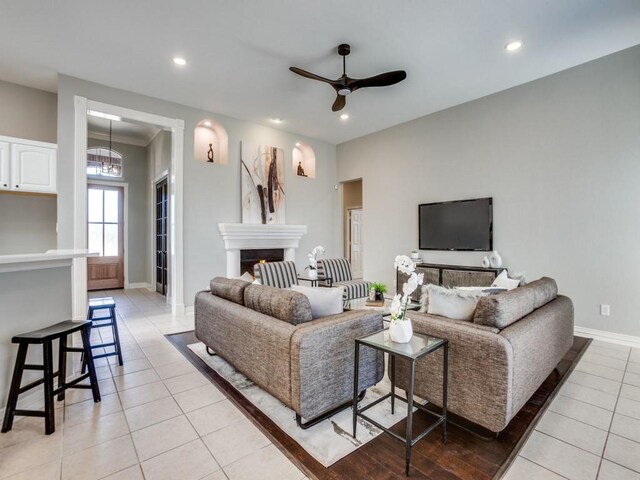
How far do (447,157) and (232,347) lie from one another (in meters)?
4.45

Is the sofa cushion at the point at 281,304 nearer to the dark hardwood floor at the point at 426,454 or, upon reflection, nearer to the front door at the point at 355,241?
the dark hardwood floor at the point at 426,454

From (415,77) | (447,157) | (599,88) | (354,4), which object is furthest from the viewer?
(447,157)

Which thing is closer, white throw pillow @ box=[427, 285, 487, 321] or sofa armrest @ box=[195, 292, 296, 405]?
sofa armrest @ box=[195, 292, 296, 405]

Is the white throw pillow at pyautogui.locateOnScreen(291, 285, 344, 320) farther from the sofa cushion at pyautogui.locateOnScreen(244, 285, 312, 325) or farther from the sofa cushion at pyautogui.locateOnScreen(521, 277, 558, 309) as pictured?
the sofa cushion at pyautogui.locateOnScreen(521, 277, 558, 309)

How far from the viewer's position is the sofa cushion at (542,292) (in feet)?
7.93

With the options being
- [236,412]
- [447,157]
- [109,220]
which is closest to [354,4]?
[447,157]

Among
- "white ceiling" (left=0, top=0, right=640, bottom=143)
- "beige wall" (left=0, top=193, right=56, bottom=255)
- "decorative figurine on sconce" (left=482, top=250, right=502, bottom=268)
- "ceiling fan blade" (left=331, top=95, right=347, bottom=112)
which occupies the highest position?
"white ceiling" (left=0, top=0, right=640, bottom=143)

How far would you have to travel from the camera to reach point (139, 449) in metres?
1.82

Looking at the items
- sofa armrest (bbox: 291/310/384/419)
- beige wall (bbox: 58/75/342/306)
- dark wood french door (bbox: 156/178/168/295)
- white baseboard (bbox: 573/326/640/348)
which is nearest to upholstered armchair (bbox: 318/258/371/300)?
beige wall (bbox: 58/75/342/306)

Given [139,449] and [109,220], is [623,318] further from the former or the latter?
[109,220]

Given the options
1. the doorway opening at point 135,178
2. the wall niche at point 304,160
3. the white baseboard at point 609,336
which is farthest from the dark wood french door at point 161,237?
the white baseboard at point 609,336

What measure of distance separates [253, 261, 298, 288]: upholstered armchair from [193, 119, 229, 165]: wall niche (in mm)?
2043

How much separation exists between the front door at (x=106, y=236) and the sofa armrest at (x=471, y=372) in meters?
7.31

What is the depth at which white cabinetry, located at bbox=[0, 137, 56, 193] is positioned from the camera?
12.1 feet
